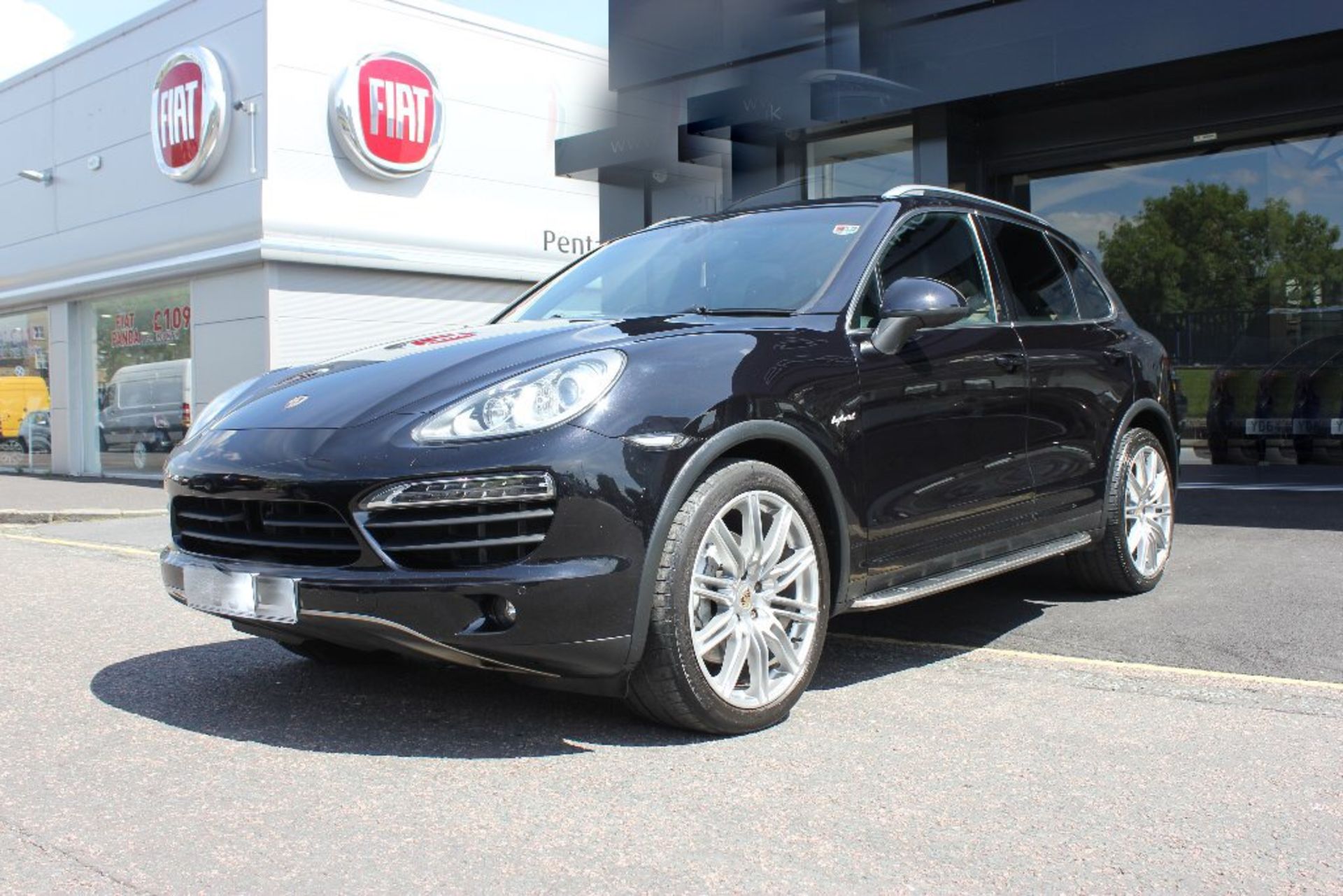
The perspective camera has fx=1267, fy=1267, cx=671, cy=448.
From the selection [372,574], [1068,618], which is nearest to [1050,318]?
[1068,618]

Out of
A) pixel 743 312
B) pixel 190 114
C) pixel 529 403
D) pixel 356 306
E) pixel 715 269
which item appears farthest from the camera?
pixel 356 306

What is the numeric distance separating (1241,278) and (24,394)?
812 inches

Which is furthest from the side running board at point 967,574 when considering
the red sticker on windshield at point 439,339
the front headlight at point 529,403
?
the red sticker on windshield at point 439,339

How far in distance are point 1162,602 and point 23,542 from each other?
8.42m

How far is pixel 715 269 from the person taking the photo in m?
4.59

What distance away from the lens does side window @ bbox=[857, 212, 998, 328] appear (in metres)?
4.53

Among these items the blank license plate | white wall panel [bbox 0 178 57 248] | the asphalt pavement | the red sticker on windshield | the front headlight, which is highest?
white wall panel [bbox 0 178 57 248]

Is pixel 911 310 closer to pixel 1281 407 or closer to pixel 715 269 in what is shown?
pixel 715 269

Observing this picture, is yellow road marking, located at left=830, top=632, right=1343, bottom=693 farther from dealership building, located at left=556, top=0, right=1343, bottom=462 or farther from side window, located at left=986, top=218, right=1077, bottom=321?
dealership building, located at left=556, top=0, right=1343, bottom=462

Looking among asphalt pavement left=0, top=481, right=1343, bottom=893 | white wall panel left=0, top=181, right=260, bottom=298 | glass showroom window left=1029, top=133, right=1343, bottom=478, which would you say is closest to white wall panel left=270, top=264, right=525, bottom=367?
white wall panel left=0, top=181, right=260, bottom=298

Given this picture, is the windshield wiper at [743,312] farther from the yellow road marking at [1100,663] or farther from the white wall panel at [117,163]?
the white wall panel at [117,163]

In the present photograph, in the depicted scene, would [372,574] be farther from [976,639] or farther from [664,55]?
[664,55]

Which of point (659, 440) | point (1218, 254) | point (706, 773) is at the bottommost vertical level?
point (706, 773)

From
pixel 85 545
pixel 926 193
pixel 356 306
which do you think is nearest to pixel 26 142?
pixel 356 306
